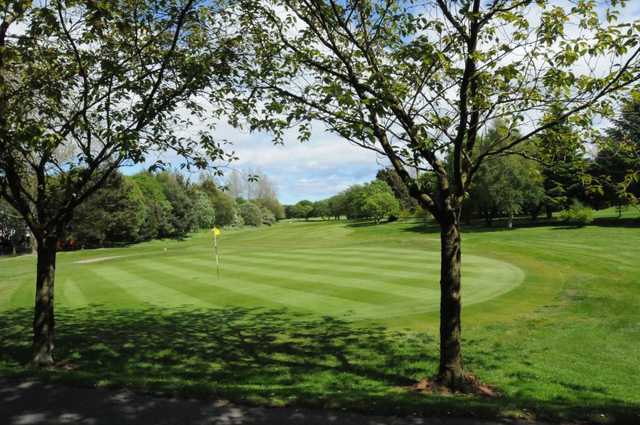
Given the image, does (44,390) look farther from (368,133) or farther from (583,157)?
(583,157)

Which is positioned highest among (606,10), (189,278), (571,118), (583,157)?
(606,10)

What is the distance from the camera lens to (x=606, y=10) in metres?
6.71

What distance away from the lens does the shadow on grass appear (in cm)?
606

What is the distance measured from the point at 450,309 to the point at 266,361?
439cm

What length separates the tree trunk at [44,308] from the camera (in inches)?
369

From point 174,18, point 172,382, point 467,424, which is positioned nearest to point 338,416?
point 467,424

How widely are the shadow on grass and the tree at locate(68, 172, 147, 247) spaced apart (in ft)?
128

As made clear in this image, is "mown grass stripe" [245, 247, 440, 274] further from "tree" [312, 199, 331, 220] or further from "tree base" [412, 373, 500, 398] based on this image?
"tree" [312, 199, 331, 220]

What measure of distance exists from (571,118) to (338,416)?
6313 millimetres

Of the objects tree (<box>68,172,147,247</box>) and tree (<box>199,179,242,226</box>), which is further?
tree (<box>199,179,242,226</box>)

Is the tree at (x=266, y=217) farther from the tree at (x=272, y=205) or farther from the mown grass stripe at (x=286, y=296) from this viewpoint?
the mown grass stripe at (x=286, y=296)

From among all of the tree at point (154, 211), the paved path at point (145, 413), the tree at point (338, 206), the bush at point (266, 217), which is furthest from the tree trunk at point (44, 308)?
the bush at point (266, 217)

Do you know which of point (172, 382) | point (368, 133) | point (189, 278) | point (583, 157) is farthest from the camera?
point (189, 278)

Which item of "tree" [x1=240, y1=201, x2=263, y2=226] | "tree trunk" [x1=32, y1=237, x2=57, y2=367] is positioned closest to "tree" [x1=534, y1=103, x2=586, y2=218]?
"tree trunk" [x1=32, y1=237, x2=57, y2=367]
